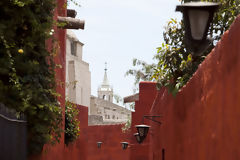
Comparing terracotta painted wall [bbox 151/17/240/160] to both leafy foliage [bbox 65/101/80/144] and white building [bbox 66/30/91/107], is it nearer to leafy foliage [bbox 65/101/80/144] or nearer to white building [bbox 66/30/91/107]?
leafy foliage [bbox 65/101/80/144]

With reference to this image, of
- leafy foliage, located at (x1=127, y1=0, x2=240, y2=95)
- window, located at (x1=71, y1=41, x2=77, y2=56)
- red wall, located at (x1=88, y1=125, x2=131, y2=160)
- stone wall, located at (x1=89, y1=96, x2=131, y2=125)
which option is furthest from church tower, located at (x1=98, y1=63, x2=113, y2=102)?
leafy foliage, located at (x1=127, y1=0, x2=240, y2=95)

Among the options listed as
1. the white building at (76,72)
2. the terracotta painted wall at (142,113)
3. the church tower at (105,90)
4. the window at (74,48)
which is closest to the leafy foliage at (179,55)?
the terracotta painted wall at (142,113)

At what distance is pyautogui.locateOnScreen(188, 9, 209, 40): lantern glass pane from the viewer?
15.3ft

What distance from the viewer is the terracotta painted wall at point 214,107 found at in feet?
15.2

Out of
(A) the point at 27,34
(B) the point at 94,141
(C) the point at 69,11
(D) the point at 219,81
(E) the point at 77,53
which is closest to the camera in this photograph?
(D) the point at 219,81

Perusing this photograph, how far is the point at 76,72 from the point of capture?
45.2 meters

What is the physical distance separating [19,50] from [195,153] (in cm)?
275

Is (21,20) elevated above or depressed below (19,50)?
above

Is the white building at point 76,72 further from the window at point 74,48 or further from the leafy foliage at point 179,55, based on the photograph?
the leafy foliage at point 179,55

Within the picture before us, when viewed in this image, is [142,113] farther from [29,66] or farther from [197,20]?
[197,20]

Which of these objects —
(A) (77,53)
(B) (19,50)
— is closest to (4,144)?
(B) (19,50)

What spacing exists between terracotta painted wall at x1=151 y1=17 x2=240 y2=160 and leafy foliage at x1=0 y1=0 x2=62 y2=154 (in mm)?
2057

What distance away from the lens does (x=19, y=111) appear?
7148mm

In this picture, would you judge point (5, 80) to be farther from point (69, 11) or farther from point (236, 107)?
point (69, 11)
